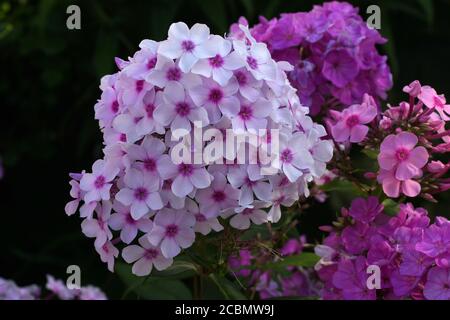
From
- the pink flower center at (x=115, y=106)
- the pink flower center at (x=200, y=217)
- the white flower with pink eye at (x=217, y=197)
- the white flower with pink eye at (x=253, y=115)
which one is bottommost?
the pink flower center at (x=200, y=217)

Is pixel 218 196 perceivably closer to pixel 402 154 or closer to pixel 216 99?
pixel 216 99

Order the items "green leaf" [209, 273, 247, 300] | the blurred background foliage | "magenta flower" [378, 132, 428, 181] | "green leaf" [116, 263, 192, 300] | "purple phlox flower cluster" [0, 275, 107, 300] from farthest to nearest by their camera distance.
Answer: the blurred background foliage
"purple phlox flower cluster" [0, 275, 107, 300]
"green leaf" [116, 263, 192, 300]
"green leaf" [209, 273, 247, 300]
"magenta flower" [378, 132, 428, 181]

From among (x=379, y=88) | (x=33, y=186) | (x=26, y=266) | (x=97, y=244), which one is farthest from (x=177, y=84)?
(x=33, y=186)

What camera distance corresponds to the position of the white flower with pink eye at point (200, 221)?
1.00 meters

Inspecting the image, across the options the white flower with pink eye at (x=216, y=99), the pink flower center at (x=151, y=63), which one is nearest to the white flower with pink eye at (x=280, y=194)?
the white flower with pink eye at (x=216, y=99)

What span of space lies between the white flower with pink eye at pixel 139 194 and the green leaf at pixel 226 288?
0.24 m

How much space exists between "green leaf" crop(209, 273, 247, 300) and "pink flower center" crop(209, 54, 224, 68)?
33 centimetres

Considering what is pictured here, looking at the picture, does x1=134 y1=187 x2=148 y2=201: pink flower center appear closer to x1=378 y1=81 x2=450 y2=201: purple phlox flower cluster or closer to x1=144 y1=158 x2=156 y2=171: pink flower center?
x1=144 y1=158 x2=156 y2=171: pink flower center

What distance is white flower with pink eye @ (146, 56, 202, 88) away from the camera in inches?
38.8

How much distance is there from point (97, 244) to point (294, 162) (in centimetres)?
27

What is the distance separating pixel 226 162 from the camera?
3.26 ft

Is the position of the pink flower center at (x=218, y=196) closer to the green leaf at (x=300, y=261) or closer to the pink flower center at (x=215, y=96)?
the pink flower center at (x=215, y=96)

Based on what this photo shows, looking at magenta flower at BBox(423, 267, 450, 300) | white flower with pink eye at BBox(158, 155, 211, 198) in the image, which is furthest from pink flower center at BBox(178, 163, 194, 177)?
magenta flower at BBox(423, 267, 450, 300)

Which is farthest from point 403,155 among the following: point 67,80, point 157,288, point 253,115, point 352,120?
point 67,80
